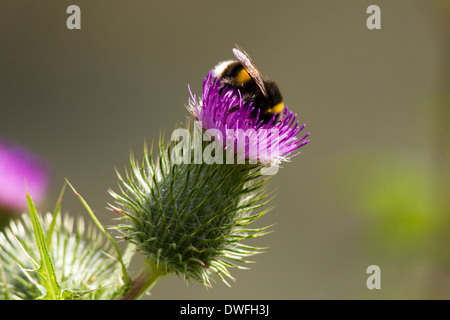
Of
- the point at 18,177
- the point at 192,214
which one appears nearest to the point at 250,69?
the point at 192,214

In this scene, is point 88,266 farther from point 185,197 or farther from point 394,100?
point 394,100

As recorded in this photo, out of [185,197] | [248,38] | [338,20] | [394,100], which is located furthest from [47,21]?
[185,197]

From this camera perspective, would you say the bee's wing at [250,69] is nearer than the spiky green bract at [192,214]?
Yes

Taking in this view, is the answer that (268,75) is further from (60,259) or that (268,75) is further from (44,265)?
(44,265)

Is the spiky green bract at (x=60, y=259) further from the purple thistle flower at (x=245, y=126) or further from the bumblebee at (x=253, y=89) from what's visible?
the bumblebee at (x=253, y=89)

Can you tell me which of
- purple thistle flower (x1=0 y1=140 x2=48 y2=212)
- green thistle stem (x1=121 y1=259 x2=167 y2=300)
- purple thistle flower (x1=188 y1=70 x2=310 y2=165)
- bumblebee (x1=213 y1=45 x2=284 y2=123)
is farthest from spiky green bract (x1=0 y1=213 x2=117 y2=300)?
bumblebee (x1=213 y1=45 x2=284 y2=123)

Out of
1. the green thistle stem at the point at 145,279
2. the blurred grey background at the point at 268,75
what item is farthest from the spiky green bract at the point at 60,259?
the blurred grey background at the point at 268,75
